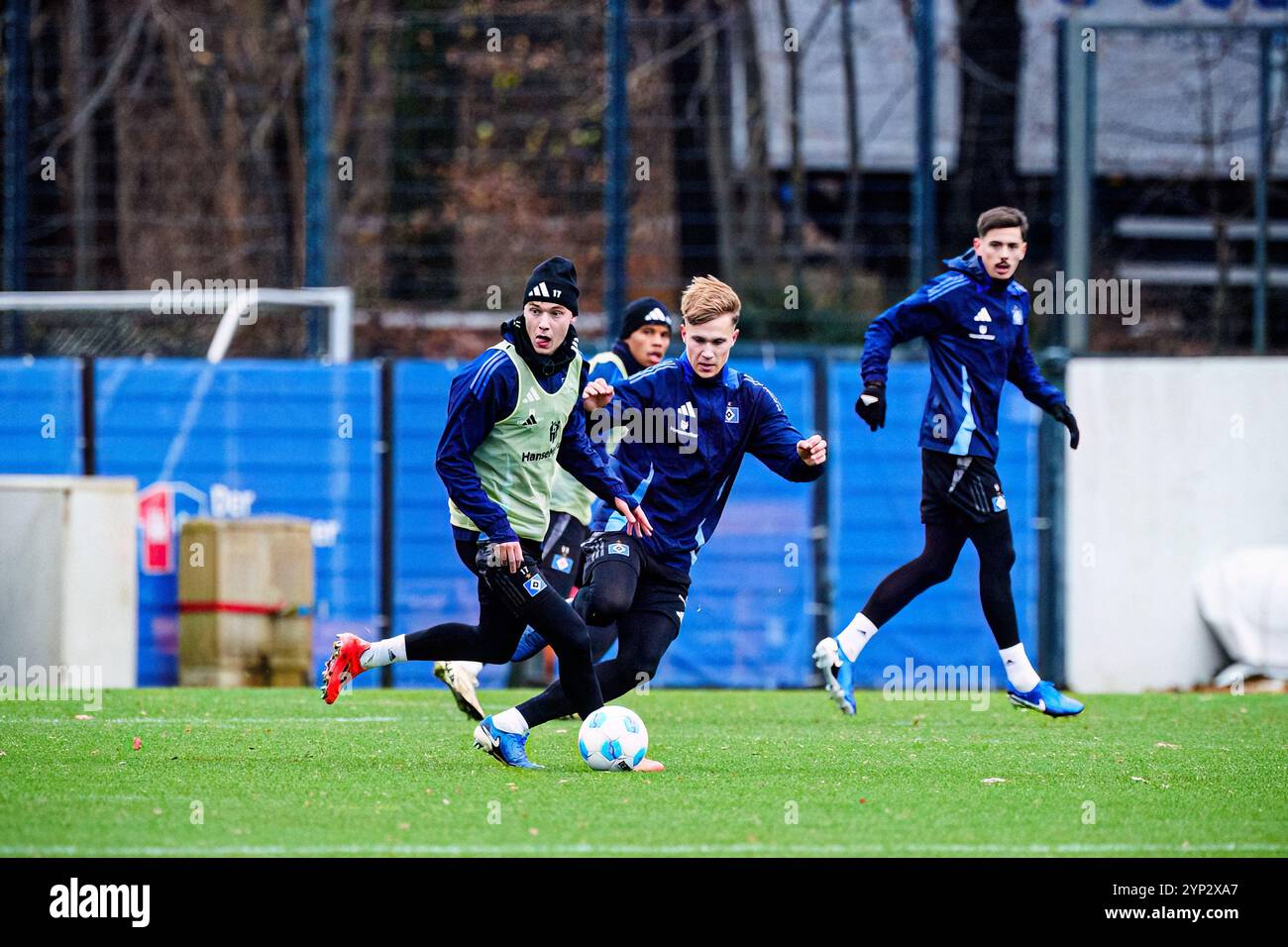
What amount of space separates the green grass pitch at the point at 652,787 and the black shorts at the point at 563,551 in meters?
0.67

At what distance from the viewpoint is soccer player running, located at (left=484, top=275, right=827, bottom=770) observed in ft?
23.8

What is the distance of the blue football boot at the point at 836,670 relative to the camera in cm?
899

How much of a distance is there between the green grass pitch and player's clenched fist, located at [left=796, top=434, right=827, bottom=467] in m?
1.16

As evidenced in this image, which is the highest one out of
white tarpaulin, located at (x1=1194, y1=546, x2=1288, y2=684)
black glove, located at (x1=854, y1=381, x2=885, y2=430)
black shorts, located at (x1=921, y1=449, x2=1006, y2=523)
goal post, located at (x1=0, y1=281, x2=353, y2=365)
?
goal post, located at (x1=0, y1=281, x2=353, y2=365)

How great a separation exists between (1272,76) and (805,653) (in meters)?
5.57

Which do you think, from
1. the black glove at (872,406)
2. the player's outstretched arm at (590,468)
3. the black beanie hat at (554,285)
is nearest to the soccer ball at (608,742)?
the player's outstretched arm at (590,468)

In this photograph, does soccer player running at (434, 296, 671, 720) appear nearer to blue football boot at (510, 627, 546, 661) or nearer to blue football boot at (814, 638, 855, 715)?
blue football boot at (510, 627, 546, 661)

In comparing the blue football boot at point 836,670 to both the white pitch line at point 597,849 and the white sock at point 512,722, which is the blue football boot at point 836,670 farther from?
the white pitch line at point 597,849

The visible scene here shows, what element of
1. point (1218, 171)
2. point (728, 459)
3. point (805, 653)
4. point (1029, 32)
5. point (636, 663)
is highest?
point (1029, 32)

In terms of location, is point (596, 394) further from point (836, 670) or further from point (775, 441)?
point (836, 670)

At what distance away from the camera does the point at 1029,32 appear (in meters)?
15.9

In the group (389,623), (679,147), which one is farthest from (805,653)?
(679,147)

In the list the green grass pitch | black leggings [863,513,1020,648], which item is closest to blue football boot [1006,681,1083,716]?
the green grass pitch
